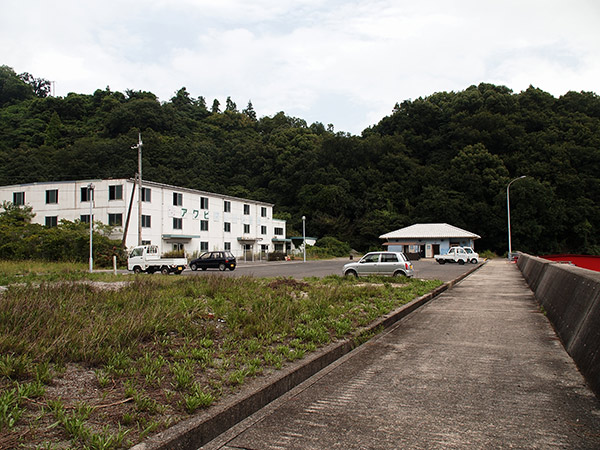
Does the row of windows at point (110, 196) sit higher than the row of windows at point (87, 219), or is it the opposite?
the row of windows at point (110, 196)

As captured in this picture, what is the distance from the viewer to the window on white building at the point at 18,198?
49844 mm

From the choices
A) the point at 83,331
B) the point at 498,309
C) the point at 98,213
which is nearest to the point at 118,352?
the point at 83,331

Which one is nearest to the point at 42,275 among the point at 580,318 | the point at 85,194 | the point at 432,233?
the point at 580,318

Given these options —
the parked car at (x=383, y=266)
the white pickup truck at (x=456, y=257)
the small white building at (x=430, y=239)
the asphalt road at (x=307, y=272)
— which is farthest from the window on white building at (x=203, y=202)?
the parked car at (x=383, y=266)

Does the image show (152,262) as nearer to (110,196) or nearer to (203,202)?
(110,196)

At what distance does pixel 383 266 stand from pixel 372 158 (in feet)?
241

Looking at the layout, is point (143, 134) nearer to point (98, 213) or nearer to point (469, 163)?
point (98, 213)

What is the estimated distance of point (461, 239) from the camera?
66125 mm

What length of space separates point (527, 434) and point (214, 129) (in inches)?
3727

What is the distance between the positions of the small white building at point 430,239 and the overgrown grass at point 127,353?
193ft

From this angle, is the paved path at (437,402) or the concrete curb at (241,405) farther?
the paved path at (437,402)

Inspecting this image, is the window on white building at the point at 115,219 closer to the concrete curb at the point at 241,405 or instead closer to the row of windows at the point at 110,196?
the row of windows at the point at 110,196

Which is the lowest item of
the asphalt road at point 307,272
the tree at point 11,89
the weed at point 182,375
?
the asphalt road at point 307,272

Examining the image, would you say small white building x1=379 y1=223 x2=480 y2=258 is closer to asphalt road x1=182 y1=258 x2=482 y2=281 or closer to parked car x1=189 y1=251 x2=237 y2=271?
asphalt road x1=182 y1=258 x2=482 y2=281
